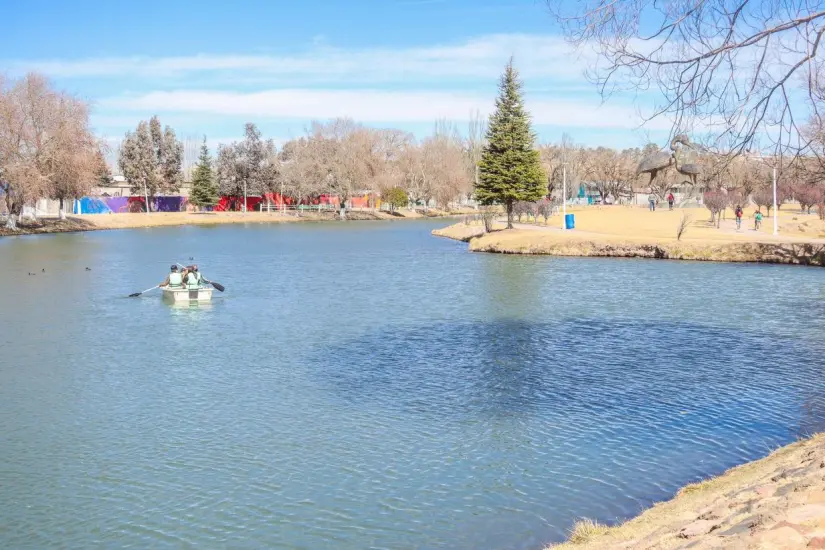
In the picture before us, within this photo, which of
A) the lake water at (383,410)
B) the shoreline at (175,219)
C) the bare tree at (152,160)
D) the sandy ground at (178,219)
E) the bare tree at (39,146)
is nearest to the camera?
the lake water at (383,410)

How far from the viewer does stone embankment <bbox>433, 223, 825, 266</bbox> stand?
4284 cm

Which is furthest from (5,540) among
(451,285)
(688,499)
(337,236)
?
(337,236)

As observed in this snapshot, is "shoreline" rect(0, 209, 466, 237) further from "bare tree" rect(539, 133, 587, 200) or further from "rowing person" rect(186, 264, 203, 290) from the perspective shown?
"rowing person" rect(186, 264, 203, 290)

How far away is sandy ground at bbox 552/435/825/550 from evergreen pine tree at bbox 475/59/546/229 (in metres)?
50.6

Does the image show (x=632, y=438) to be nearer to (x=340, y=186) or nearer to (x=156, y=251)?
(x=156, y=251)

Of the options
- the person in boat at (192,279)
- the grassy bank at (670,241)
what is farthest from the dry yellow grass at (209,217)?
the person in boat at (192,279)

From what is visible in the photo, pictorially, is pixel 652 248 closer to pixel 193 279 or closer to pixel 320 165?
pixel 193 279

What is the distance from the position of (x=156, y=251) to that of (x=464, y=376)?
46.0 m

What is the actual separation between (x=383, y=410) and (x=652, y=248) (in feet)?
118

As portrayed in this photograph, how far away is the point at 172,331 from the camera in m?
24.9

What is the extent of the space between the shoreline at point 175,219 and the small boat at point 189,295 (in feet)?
180

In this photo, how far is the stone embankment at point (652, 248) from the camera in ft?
141

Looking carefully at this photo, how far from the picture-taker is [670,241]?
160ft

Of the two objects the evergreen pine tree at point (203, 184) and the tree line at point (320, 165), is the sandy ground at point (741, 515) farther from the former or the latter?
the evergreen pine tree at point (203, 184)
